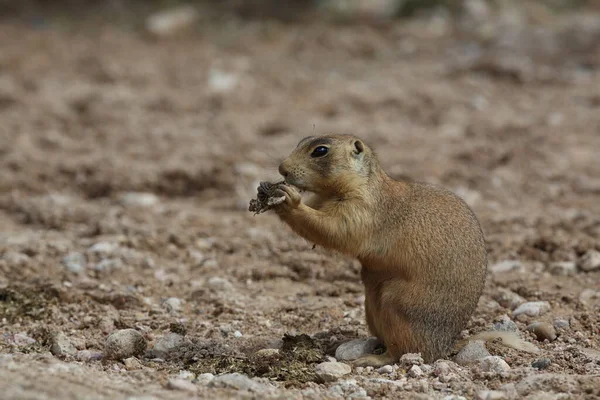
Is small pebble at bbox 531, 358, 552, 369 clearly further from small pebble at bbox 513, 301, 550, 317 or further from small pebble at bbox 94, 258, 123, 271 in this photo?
small pebble at bbox 94, 258, 123, 271

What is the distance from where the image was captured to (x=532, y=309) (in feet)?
16.7

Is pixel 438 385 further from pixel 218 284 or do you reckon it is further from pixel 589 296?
pixel 218 284

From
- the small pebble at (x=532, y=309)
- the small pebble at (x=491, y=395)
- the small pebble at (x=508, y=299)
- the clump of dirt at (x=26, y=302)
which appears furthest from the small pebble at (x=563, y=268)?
the clump of dirt at (x=26, y=302)

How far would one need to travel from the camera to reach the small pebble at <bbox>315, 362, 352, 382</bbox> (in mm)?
4141

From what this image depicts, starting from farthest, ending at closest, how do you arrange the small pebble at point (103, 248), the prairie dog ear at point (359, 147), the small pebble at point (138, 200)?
the small pebble at point (138, 200), the small pebble at point (103, 248), the prairie dog ear at point (359, 147)

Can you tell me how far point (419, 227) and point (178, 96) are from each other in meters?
5.87

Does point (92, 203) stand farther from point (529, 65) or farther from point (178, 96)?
point (529, 65)

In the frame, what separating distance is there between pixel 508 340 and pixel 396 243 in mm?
735

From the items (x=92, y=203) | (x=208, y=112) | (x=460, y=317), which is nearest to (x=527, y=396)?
(x=460, y=317)

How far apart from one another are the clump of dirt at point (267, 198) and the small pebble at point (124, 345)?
2.75 ft

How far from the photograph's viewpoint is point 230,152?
852 cm

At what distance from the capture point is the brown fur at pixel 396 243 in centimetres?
444

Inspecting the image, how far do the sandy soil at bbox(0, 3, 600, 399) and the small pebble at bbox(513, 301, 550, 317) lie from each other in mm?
47

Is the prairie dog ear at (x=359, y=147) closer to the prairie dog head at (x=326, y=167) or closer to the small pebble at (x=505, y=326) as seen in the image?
the prairie dog head at (x=326, y=167)
